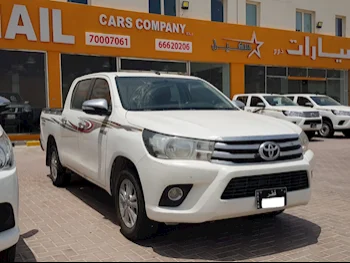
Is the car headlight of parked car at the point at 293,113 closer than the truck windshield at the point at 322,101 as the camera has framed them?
Yes

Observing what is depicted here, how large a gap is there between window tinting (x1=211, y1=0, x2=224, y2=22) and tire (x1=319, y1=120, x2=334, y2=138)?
7178 mm

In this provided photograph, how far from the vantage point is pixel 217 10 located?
18.9 m

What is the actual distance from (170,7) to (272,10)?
233 inches

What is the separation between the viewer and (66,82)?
15.1 metres

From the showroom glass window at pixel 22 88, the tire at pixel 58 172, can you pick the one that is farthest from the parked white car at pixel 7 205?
the showroom glass window at pixel 22 88

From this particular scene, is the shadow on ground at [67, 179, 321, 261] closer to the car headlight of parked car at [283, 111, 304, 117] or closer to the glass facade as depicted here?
the car headlight of parked car at [283, 111, 304, 117]

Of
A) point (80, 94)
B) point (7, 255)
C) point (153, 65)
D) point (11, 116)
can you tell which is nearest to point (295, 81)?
point (153, 65)

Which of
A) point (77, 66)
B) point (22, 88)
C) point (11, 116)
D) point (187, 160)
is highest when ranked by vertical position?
A: point (77, 66)

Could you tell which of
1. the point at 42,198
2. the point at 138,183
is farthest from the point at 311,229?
the point at 42,198

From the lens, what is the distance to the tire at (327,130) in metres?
15.1

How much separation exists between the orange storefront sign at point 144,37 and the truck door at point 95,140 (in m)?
A: 9.60

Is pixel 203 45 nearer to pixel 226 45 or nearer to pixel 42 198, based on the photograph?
pixel 226 45

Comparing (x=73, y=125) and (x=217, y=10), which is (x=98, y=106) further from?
(x=217, y=10)

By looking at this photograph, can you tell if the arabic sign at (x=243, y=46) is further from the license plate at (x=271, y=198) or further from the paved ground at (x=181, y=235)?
the license plate at (x=271, y=198)
